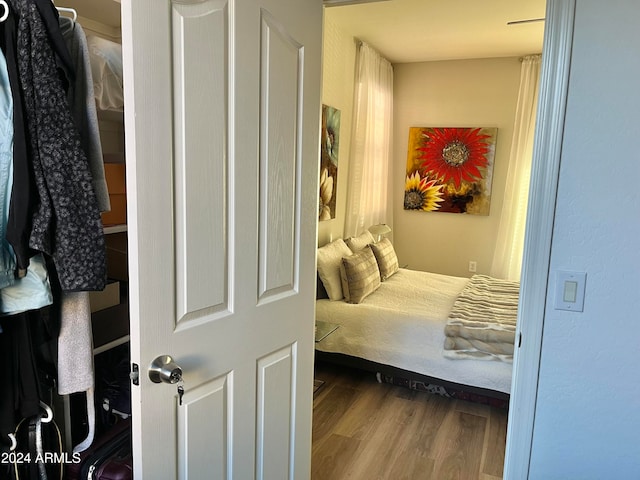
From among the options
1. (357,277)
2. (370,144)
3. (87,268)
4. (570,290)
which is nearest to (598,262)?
(570,290)

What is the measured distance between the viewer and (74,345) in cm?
119

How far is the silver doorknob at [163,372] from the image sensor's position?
3.75 ft

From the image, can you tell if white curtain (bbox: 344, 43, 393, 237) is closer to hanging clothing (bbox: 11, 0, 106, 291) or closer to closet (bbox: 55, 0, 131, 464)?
closet (bbox: 55, 0, 131, 464)

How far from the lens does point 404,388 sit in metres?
3.24

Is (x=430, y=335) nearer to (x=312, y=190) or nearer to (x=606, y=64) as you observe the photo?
(x=312, y=190)

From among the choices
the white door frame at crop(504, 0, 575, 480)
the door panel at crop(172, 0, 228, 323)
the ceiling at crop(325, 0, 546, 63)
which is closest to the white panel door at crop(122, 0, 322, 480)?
the door panel at crop(172, 0, 228, 323)

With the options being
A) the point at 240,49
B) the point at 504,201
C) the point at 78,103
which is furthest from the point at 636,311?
the point at 504,201

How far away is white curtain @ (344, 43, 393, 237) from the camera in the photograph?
4277mm

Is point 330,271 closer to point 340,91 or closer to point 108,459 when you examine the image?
point 340,91

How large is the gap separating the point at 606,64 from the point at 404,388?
2456 mm

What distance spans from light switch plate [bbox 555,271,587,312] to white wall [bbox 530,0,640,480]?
0.02 metres

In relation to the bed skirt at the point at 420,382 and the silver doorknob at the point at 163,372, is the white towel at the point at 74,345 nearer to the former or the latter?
the silver doorknob at the point at 163,372

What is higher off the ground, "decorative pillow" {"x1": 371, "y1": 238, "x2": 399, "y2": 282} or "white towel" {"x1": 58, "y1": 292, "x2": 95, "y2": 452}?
"white towel" {"x1": 58, "y1": 292, "x2": 95, "y2": 452}

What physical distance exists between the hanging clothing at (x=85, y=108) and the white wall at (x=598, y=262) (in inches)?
49.9
